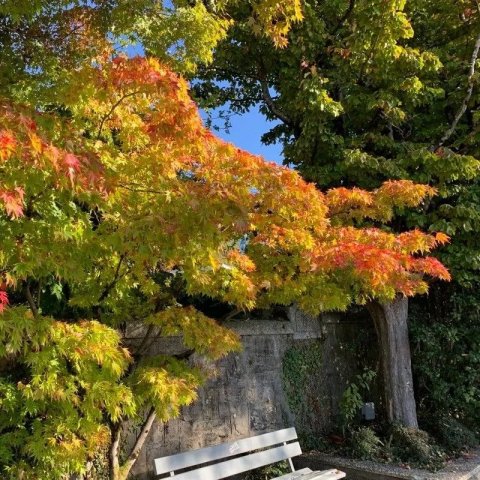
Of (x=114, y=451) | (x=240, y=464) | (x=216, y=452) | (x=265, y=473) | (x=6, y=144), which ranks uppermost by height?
(x=6, y=144)

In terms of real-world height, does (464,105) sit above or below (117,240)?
above

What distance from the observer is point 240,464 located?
15.7ft

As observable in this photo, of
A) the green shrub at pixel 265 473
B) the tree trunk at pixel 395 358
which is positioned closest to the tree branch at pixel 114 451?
the green shrub at pixel 265 473

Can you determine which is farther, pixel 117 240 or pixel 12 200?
pixel 117 240

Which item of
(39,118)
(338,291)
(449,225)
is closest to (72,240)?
(39,118)

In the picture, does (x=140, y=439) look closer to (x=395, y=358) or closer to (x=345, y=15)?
(x=395, y=358)

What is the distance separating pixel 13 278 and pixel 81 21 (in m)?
3.11

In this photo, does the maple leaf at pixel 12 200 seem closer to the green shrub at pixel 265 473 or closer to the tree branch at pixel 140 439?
the tree branch at pixel 140 439

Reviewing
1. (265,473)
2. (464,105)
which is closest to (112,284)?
(265,473)

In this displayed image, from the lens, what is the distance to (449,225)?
6520mm

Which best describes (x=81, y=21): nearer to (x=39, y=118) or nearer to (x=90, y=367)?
(x=39, y=118)

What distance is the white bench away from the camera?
4.29m

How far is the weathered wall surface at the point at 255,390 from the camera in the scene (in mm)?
5230

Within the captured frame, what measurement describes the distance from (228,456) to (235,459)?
129mm
